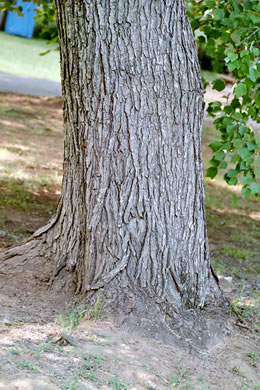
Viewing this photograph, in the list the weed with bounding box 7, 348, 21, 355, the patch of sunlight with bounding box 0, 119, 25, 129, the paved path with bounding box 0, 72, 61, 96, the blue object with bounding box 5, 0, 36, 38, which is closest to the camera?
the weed with bounding box 7, 348, 21, 355

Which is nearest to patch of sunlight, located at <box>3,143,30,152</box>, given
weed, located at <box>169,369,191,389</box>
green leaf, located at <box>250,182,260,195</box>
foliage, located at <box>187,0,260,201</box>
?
foliage, located at <box>187,0,260,201</box>

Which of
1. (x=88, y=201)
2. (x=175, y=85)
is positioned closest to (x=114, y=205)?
(x=88, y=201)

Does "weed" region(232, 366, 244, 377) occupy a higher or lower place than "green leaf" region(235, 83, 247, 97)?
lower

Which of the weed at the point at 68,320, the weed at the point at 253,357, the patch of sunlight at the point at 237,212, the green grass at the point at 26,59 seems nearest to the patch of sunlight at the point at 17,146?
the patch of sunlight at the point at 237,212

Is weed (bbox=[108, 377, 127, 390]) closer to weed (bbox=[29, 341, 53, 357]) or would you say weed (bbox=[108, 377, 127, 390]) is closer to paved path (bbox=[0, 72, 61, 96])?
weed (bbox=[29, 341, 53, 357])

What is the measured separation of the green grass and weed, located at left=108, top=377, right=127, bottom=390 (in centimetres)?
1526

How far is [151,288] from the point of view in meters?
3.95

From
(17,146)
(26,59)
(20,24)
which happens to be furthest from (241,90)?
(20,24)

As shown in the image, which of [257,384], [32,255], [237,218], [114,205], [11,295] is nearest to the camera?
[257,384]

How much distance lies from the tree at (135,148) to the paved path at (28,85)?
1074cm

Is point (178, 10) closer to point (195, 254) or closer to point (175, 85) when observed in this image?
point (175, 85)

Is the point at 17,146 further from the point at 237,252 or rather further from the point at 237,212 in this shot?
the point at 237,252

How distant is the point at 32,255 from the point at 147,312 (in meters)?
1.07

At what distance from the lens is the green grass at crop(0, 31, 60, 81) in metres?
18.4
